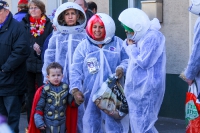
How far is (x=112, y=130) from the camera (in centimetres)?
727

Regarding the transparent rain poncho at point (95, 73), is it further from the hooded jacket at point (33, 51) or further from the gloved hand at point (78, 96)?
the hooded jacket at point (33, 51)

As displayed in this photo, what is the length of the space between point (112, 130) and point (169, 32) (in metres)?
3.04

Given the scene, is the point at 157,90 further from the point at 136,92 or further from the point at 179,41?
the point at 179,41

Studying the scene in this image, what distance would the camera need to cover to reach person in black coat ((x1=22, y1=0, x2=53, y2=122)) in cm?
924

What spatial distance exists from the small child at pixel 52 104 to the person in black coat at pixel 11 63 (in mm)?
836

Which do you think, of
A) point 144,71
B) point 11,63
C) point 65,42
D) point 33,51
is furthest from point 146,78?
point 33,51

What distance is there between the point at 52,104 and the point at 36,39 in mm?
2311

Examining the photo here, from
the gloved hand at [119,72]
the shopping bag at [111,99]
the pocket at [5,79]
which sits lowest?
the shopping bag at [111,99]

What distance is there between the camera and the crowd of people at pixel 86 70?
681 cm

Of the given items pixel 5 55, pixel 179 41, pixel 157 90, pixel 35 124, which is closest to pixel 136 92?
pixel 157 90

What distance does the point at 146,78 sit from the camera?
22.3 ft

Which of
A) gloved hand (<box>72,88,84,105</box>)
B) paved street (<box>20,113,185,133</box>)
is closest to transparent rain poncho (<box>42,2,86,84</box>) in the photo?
gloved hand (<box>72,88,84,105</box>)

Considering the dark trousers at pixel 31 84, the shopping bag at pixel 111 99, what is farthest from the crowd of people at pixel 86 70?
the dark trousers at pixel 31 84

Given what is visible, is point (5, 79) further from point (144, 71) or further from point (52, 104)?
point (144, 71)
